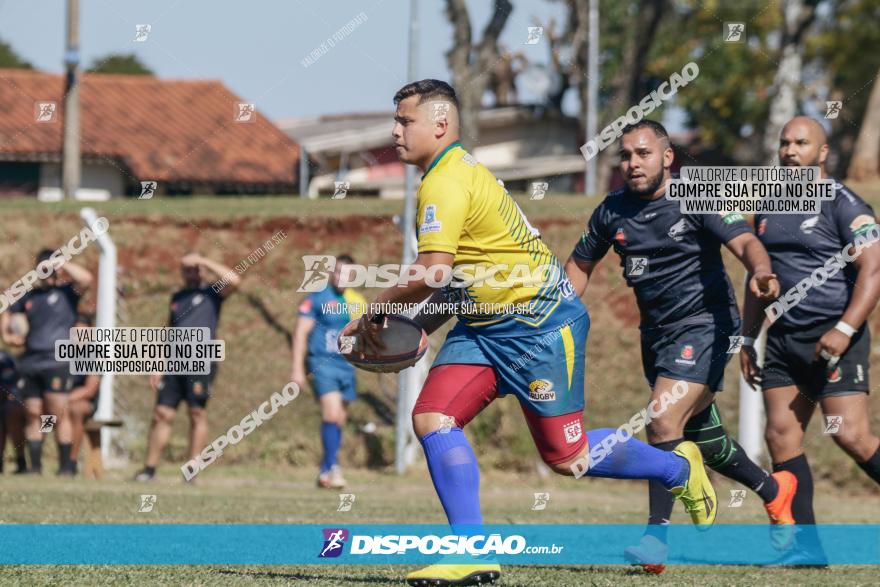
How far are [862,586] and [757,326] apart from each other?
6.27ft

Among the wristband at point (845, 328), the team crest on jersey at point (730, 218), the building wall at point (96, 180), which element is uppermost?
the building wall at point (96, 180)

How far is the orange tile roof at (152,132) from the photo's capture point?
119 feet

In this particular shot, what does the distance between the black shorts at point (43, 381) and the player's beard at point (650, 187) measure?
828 centimetres

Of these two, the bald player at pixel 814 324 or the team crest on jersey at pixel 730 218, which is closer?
the team crest on jersey at pixel 730 218

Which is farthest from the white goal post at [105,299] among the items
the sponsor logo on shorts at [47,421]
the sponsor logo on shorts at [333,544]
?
the sponsor logo on shorts at [333,544]

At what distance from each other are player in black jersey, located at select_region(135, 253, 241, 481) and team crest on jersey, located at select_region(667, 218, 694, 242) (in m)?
7.03

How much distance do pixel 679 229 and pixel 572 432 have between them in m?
→ 1.58

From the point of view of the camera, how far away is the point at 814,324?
7602 mm

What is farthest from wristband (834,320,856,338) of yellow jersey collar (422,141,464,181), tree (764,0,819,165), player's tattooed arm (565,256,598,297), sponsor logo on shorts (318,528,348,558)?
tree (764,0,819,165)

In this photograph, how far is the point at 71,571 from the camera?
5.96 m

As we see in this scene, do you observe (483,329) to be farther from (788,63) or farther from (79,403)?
(788,63)

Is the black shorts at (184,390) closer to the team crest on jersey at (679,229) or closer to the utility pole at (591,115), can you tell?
the team crest on jersey at (679,229)

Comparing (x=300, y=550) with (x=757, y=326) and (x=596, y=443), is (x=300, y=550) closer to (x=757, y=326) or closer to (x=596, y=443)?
(x=596, y=443)

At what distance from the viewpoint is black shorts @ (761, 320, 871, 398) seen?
24.5 feet
